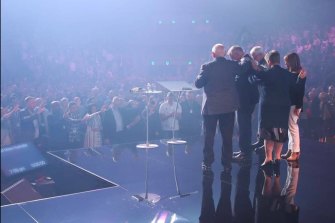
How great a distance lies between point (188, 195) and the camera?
9.18 ft

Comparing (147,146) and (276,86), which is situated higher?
(276,86)

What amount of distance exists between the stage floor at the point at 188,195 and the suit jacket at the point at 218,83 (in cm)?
62

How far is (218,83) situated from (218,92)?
8 centimetres

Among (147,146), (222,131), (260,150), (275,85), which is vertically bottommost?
(147,146)

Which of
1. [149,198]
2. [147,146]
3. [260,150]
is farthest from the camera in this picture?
[147,146]

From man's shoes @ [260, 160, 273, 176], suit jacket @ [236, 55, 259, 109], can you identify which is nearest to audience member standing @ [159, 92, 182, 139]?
suit jacket @ [236, 55, 259, 109]

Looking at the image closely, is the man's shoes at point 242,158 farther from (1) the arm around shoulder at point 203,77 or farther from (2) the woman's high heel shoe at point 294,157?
(1) the arm around shoulder at point 203,77

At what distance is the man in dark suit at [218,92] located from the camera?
3.28 metres

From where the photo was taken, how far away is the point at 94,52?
1317 centimetres

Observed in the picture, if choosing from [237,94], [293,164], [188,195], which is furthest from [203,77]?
[293,164]

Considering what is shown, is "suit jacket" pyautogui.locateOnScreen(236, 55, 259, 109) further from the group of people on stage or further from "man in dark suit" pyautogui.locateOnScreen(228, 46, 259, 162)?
the group of people on stage

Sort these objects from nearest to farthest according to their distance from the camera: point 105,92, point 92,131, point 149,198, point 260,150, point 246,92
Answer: point 149,198, point 246,92, point 260,150, point 92,131, point 105,92

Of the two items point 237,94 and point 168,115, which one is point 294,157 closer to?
point 237,94

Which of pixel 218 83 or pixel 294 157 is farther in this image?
pixel 294 157
